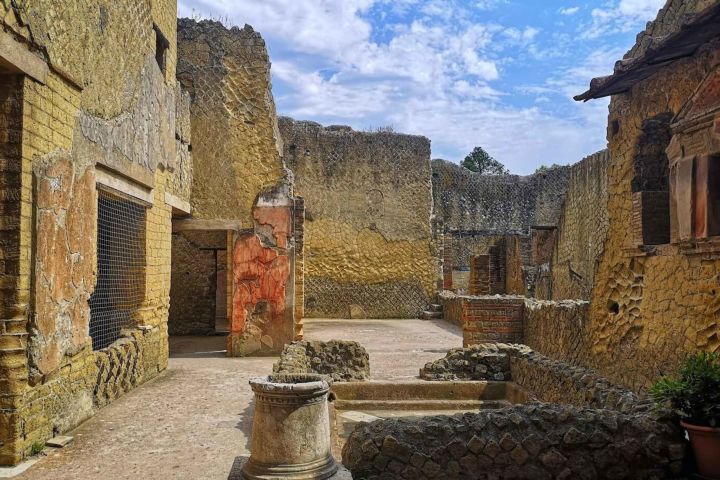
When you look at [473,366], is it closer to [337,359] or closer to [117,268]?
[337,359]

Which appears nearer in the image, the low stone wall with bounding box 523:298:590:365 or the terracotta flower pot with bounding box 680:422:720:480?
the terracotta flower pot with bounding box 680:422:720:480

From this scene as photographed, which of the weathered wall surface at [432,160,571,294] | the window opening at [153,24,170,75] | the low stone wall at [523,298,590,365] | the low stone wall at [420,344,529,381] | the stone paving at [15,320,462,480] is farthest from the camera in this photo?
the weathered wall surface at [432,160,571,294]

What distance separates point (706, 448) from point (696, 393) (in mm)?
314

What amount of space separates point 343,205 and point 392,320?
337 cm

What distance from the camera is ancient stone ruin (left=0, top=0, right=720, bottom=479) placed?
149 inches

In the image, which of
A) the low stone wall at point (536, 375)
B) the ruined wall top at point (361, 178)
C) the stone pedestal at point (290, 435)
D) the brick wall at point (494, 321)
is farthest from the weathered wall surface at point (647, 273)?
the ruined wall top at point (361, 178)

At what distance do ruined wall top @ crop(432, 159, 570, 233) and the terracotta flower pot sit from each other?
2004cm

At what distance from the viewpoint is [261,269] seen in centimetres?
938

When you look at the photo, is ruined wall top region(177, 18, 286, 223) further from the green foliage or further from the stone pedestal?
the green foliage

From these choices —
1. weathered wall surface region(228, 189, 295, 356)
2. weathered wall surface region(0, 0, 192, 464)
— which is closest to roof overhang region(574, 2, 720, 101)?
weathered wall surface region(0, 0, 192, 464)

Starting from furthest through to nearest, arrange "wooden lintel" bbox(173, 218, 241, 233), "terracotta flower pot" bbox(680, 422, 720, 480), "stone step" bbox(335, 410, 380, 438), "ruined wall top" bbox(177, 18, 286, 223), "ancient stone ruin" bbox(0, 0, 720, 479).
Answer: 1. "ruined wall top" bbox(177, 18, 286, 223)
2. "wooden lintel" bbox(173, 218, 241, 233)
3. "stone step" bbox(335, 410, 380, 438)
4. "ancient stone ruin" bbox(0, 0, 720, 479)
5. "terracotta flower pot" bbox(680, 422, 720, 480)

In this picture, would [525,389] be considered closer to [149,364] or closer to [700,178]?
[700,178]

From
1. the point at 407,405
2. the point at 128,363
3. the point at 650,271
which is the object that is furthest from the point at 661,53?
the point at 128,363

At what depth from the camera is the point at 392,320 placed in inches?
648
